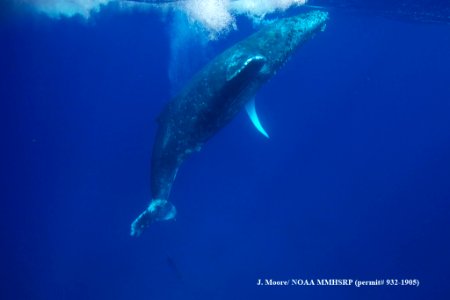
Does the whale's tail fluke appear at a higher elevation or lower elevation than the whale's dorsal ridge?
lower

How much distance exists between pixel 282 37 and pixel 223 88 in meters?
1.69

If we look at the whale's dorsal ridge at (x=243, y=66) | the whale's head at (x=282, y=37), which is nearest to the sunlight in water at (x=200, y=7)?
the whale's head at (x=282, y=37)

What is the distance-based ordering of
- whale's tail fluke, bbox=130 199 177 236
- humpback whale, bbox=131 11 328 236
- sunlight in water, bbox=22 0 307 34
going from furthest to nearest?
sunlight in water, bbox=22 0 307 34, whale's tail fluke, bbox=130 199 177 236, humpback whale, bbox=131 11 328 236

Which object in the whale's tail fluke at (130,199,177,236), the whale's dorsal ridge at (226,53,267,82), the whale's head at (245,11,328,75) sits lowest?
the whale's tail fluke at (130,199,177,236)

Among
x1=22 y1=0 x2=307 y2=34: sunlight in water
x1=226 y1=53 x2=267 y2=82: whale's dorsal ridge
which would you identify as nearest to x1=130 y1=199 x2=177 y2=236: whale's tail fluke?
x1=226 y1=53 x2=267 y2=82: whale's dorsal ridge

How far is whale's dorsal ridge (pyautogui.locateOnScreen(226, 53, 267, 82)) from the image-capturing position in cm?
560

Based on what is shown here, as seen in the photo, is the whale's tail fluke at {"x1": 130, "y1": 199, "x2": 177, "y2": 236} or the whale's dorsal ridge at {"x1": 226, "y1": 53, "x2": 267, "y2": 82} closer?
the whale's dorsal ridge at {"x1": 226, "y1": 53, "x2": 267, "y2": 82}

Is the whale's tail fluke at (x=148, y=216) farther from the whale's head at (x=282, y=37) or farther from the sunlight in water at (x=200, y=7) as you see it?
the sunlight in water at (x=200, y=7)

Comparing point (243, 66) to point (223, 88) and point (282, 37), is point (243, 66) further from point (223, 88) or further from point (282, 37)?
point (282, 37)

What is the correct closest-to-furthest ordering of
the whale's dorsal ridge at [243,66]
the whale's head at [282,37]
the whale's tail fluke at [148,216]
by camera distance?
the whale's dorsal ridge at [243,66]
the whale's head at [282,37]
the whale's tail fluke at [148,216]

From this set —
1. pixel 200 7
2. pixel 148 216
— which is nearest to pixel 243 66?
pixel 148 216

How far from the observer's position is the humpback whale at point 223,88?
5836mm

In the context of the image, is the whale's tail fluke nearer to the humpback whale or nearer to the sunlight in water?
the humpback whale

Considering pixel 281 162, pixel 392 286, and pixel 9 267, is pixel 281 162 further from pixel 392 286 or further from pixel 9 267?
pixel 9 267
